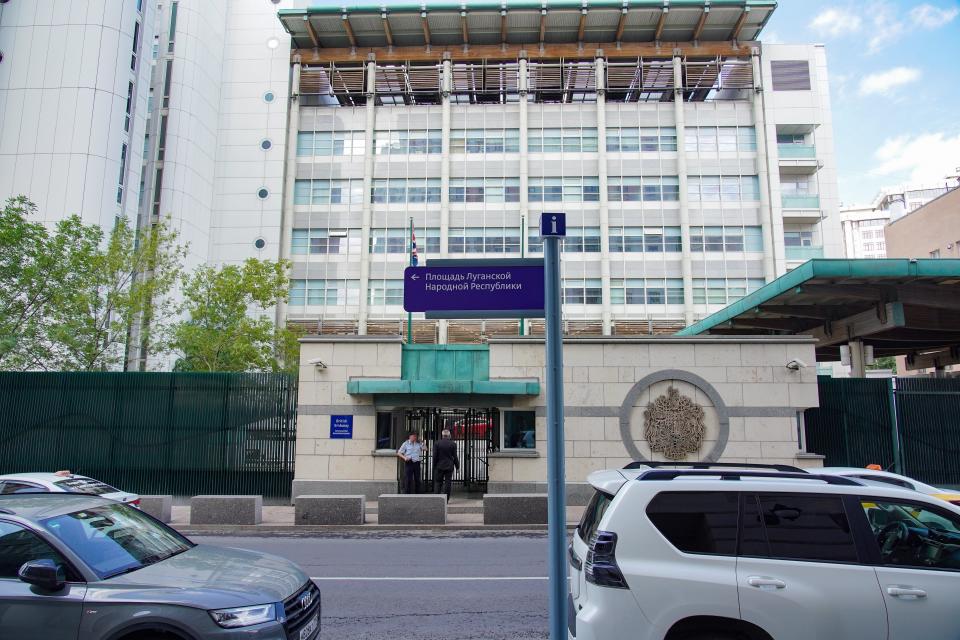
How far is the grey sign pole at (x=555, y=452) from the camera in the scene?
148 inches

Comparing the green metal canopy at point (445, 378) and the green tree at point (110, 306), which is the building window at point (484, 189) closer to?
the green tree at point (110, 306)

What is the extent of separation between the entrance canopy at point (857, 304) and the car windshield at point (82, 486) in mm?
16804

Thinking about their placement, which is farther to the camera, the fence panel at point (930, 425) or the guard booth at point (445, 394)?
the fence panel at point (930, 425)

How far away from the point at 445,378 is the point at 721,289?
103 ft

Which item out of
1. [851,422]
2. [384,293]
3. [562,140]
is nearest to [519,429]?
[851,422]

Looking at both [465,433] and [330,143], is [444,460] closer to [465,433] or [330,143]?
[465,433]

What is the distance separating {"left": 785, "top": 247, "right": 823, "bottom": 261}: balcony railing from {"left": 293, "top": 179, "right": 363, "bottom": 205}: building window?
99.6 ft

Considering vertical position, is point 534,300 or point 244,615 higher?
point 534,300

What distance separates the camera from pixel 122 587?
441 cm

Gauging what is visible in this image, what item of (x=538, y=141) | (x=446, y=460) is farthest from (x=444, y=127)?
(x=446, y=460)

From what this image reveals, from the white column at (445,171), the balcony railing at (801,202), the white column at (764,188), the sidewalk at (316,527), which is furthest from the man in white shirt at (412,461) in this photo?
the balcony railing at (801,202)

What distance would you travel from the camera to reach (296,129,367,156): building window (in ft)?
151

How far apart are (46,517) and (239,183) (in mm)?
44789

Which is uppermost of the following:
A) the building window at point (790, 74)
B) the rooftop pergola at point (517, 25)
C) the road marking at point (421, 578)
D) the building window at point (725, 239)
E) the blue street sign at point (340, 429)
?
the rooftop pergola at point (517, 25)
